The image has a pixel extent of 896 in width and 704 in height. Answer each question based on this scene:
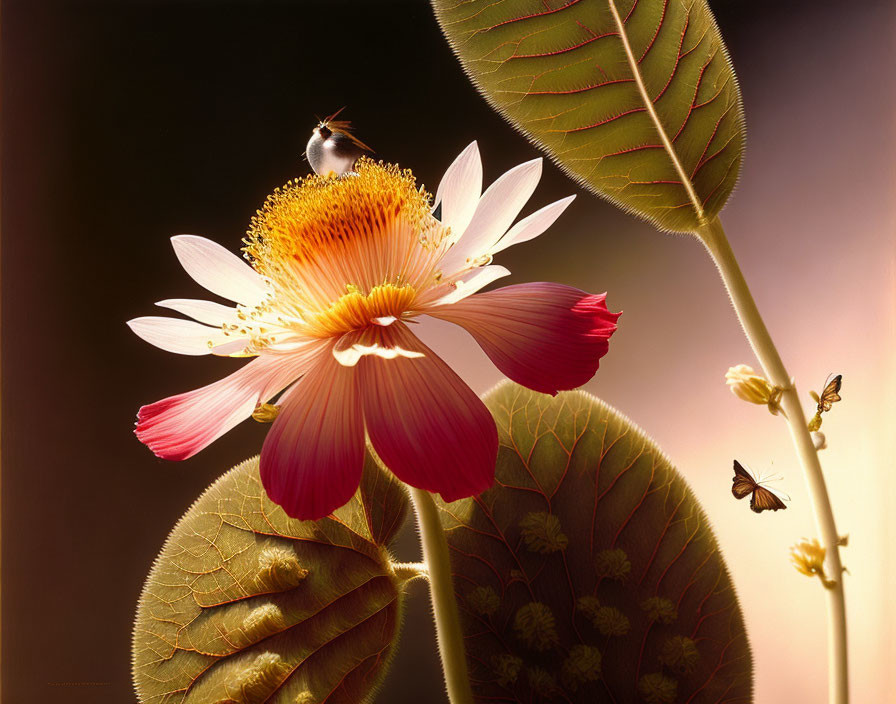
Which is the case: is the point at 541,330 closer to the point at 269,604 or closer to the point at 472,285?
the point at 472,285

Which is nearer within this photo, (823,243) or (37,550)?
(823,243)

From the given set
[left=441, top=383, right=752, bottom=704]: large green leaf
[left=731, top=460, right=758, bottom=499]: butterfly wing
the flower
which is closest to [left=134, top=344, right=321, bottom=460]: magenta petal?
the flower

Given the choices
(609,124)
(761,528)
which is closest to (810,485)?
(761,528)

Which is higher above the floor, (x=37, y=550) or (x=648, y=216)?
(x=648, y=216)

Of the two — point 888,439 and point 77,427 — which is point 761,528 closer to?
point 888,439

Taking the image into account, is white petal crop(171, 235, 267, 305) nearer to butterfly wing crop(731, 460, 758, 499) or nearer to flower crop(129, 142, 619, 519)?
flower crop(129, 142, 619, 519)
